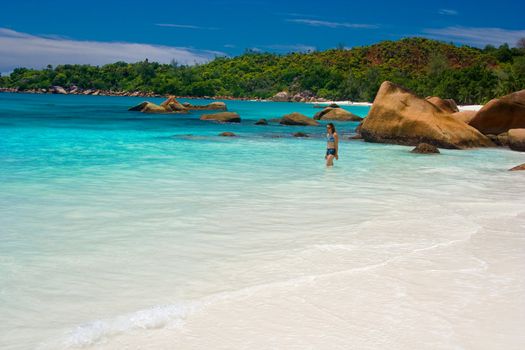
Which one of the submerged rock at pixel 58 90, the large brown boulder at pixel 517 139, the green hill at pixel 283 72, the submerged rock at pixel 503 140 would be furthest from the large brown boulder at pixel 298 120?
the submerged rock at pixel 58 90

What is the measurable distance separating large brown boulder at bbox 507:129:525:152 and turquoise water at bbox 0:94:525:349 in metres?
8.26

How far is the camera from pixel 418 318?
3.56 meters

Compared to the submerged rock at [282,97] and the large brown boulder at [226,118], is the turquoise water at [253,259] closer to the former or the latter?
the large brown boulder at [226,118]

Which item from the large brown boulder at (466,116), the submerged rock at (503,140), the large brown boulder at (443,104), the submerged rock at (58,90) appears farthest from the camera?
the submerged rock at (58,90)

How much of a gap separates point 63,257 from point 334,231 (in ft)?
9.26

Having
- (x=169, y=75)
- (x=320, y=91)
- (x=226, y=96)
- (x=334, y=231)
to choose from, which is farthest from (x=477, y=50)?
(x=334, y=231)

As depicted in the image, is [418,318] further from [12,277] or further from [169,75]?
[169,75]

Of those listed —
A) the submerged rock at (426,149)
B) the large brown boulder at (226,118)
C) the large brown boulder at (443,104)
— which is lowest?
the submerged rock at (426,149)

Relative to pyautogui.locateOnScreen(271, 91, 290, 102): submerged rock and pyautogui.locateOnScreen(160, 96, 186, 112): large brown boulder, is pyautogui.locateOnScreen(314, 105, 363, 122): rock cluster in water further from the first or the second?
pyautogui.locateOnScreen(271, 91, 290, 102): submerged rock

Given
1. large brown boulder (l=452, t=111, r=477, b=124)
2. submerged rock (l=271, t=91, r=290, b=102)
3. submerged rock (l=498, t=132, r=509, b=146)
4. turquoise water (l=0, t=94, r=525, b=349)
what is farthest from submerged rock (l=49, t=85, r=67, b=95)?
turquoise water (l=0, t=94, r=525, b=349)

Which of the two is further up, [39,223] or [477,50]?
[477,50]

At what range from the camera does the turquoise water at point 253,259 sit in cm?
342

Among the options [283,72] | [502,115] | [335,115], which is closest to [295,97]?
[283,72]

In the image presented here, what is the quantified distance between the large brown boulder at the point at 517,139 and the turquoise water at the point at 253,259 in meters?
8.26
